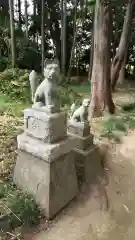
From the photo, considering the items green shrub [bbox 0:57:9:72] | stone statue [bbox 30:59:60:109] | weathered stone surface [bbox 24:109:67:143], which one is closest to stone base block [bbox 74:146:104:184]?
weathered stone surface [bbox 24:109:67:143]

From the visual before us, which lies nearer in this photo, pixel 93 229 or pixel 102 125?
pixel 93 229

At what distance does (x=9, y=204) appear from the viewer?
282cm

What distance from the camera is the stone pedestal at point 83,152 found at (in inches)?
138

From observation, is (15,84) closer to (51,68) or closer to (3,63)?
(3,63)

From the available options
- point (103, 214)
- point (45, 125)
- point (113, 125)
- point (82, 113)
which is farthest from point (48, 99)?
point (113, 125)

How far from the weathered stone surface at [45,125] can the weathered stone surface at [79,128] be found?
20.9 inches

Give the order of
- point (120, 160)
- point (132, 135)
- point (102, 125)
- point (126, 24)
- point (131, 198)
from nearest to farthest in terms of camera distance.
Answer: point (131, 198) → point (120, 160) → point (132, 135) → point (102, 125) → point (126, 24)

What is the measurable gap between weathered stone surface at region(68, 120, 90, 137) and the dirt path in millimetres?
775

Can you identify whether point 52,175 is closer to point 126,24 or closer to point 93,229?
point 93,229

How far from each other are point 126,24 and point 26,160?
20.8 ft

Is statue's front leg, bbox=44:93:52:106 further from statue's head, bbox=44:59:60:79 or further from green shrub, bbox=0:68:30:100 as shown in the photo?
green shrub, bbox=0:68:30:100

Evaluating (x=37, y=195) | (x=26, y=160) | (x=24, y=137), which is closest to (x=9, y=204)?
(x=37, y=195)

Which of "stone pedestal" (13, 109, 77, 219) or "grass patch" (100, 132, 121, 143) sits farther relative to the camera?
"grass patch" (100, 132, 121, 143)

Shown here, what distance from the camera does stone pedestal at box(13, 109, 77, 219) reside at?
280 cm
